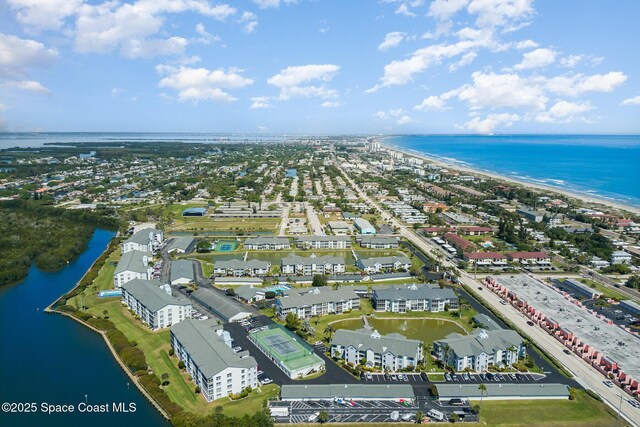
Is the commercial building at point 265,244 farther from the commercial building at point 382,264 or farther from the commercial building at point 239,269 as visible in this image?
the commercial building at point 382,264

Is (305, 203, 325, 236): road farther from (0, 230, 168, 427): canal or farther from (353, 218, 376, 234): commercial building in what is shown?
(0, 230, 168, 427): canal

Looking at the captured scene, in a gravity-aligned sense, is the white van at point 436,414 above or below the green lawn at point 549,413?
above

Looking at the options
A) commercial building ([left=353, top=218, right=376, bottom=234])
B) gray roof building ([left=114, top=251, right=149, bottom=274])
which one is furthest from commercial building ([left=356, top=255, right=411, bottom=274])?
gray roof building ([left=114, top=251, right=149, bottom=274])

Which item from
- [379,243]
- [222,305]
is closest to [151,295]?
[222,305]

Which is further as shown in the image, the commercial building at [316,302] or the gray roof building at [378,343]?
the commercial building at [316,302]

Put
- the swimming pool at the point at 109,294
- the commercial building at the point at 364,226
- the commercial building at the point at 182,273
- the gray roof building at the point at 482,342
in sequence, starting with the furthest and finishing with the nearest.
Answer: the commercial building at the point at 364,226, the commercial building at the point at 182,273, the swimming pool at the point at 109,294, the gray roof building at the point at 482,342

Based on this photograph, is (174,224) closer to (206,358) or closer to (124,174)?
(206,358)

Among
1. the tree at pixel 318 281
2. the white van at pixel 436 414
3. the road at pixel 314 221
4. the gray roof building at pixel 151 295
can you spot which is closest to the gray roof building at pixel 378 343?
the white van at pixel 436 414

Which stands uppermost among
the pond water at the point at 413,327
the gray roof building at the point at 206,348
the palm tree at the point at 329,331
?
the gray roof building at the point at 206,348

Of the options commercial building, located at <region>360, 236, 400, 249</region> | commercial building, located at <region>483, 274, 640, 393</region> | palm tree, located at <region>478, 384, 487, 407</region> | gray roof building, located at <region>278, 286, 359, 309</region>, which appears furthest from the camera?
commercial building, located at <region>360, 236, 400, 249</region>
